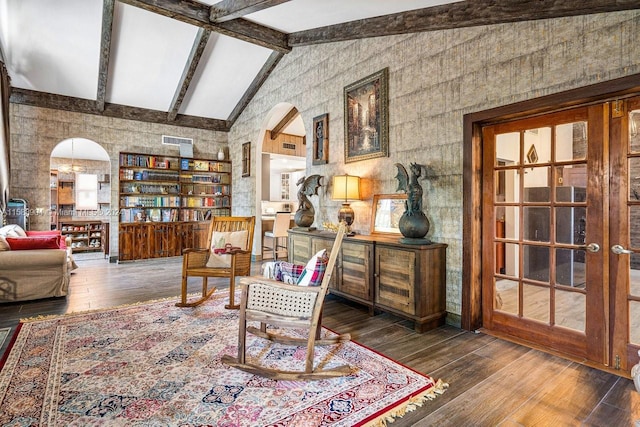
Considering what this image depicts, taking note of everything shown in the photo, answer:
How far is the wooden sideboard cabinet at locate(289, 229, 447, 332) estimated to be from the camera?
3.04 m

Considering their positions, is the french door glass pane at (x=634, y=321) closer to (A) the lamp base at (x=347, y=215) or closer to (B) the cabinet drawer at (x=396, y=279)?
(B) the cabinet drawer at (x=396, y=279)

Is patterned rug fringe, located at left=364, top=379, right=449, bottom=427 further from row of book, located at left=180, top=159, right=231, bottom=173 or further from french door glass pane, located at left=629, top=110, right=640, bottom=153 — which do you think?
row of book, located at left=180, top=159, right=231, bottom=173

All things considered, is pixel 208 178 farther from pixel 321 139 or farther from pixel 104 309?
pixel 104 309

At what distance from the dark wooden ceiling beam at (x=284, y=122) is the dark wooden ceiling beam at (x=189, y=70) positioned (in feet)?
7.85

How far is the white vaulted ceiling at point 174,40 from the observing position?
3598 mm

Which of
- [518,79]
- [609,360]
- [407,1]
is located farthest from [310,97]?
[609,360]

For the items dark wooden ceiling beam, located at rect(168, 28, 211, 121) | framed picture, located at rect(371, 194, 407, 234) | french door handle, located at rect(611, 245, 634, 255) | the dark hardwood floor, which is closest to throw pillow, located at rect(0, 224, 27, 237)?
the dark hardwood floor

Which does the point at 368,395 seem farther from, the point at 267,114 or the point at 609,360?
the point at 267,114

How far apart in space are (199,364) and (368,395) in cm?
121

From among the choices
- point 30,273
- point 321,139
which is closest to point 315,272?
point 321,139

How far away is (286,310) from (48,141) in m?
6.71

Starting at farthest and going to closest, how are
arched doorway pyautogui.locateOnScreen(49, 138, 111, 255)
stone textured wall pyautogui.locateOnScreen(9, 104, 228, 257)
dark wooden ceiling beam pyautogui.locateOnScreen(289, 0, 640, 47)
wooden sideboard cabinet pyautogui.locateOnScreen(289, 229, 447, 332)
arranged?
arched doorway pyautogui.locateOnScreen(49, 138, 111, 255) < stone textured wall pyautogui.locateOnScreen(9, 104, 228, 257) < wooden sideboard cabinet pyautogui.locateOnScreen(289, 229, 447, 332) < dark wooden ceiling beam pyautogui.locateOnScreen(289, 0, 640, 47)

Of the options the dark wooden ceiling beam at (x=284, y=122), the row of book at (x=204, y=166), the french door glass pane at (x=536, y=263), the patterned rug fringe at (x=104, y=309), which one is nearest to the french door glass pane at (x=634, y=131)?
the french door glass pane at (x=536, y=263)

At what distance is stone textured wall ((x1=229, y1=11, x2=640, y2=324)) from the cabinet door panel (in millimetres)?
651
